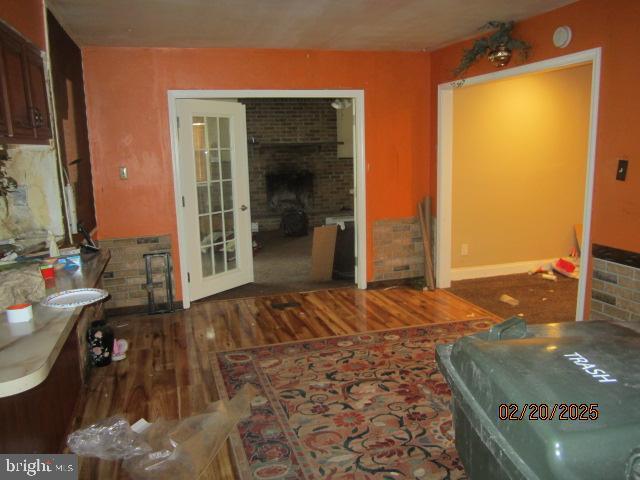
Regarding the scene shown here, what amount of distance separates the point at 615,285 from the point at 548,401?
2287 millimetres

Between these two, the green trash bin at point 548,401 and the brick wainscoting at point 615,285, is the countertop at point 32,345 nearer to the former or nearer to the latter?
the green trash bin at point 548,401

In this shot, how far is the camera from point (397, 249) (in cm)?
529

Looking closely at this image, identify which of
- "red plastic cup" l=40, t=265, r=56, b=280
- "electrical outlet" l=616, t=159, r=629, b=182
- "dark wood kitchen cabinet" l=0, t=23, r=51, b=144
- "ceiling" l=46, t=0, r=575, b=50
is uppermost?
"ceiling" l=46, t=0, r=575, b=50

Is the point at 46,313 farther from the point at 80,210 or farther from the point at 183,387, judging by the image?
the point at 80,210

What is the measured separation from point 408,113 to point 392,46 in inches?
27.6

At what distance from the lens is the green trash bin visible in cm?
112

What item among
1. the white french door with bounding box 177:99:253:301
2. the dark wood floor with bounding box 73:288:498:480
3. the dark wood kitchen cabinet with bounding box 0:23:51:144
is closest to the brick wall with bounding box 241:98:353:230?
the white french door with bounding box 177:99:253:301

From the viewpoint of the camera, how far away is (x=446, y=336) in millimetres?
3807

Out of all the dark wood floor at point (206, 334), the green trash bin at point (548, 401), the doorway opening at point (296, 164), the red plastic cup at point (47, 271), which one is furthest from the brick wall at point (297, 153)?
the green trash bin at point (548, 401)

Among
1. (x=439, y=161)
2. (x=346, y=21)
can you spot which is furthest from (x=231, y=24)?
(x=439, y=161)

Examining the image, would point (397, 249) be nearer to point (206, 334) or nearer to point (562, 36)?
point (206, 334)
